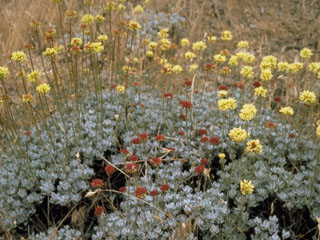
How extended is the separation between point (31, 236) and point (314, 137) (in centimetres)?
235

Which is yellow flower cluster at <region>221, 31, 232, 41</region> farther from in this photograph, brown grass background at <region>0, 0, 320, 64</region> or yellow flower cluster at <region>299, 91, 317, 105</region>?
brown grass background at <region>0, 0, 320, 64</region>

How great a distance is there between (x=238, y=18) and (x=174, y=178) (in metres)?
4.39

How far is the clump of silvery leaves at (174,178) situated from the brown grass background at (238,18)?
7.72 feet

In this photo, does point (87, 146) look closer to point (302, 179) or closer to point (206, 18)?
point (302, 179)

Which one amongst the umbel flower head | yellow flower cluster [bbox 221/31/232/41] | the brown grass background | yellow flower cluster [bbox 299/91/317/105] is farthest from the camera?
the brown grass background

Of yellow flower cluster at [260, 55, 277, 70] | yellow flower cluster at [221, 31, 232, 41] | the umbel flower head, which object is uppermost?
yellow flower cluster at [221, 31, 232, 41]

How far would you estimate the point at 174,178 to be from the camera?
2559mm

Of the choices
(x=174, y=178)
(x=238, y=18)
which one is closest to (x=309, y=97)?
(x=174, y=178)

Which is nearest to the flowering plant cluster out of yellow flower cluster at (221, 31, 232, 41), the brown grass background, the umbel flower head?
the umbel flower head

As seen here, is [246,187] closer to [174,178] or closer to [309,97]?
[174,178]

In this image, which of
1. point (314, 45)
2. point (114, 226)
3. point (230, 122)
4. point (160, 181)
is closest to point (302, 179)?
point (230, 122)

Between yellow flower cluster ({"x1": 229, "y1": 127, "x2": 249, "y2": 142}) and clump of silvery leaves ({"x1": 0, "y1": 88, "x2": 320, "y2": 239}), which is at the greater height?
yellow flower cluster ({"x1": 229, "y1": 127, "x2": 249, "y2": 142})

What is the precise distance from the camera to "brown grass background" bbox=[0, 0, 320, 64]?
502 centimetres

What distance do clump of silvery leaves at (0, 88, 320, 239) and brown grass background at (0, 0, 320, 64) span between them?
235 cm
